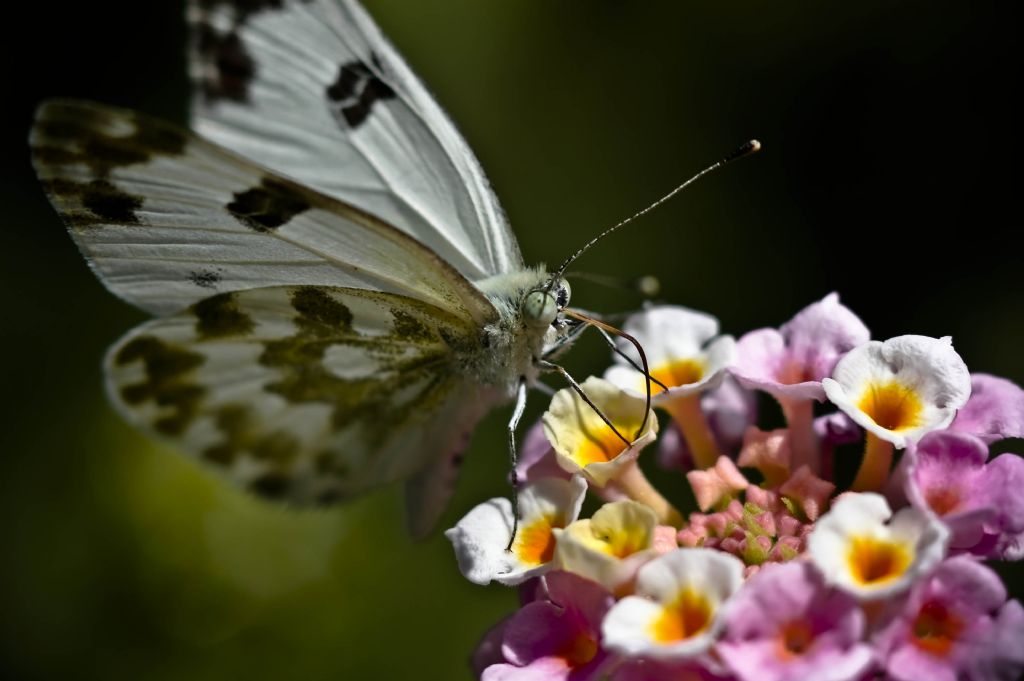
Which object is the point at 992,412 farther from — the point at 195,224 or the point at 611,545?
the point at 195,224

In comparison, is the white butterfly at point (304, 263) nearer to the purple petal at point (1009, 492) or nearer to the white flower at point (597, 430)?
the white flower at point (597, 430)

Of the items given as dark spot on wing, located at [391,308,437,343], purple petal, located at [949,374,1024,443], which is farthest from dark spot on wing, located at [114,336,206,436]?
purple petal, located at [949,374,1024,443]

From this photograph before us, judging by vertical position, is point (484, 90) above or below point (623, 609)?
above

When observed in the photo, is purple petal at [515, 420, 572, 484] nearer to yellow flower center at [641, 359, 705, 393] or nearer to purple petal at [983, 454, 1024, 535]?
yellow flower center at [641, 359, 705, 393]

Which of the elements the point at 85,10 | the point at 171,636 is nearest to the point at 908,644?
the point at 171,636

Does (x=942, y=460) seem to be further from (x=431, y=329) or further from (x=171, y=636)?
(x=171, y=636)

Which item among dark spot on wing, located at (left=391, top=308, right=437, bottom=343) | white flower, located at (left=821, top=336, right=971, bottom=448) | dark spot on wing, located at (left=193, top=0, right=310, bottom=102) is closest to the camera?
white flower, located at (left=821, top=336, right=971, bottom=448)

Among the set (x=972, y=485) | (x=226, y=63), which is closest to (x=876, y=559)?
(x=972, y=485)
